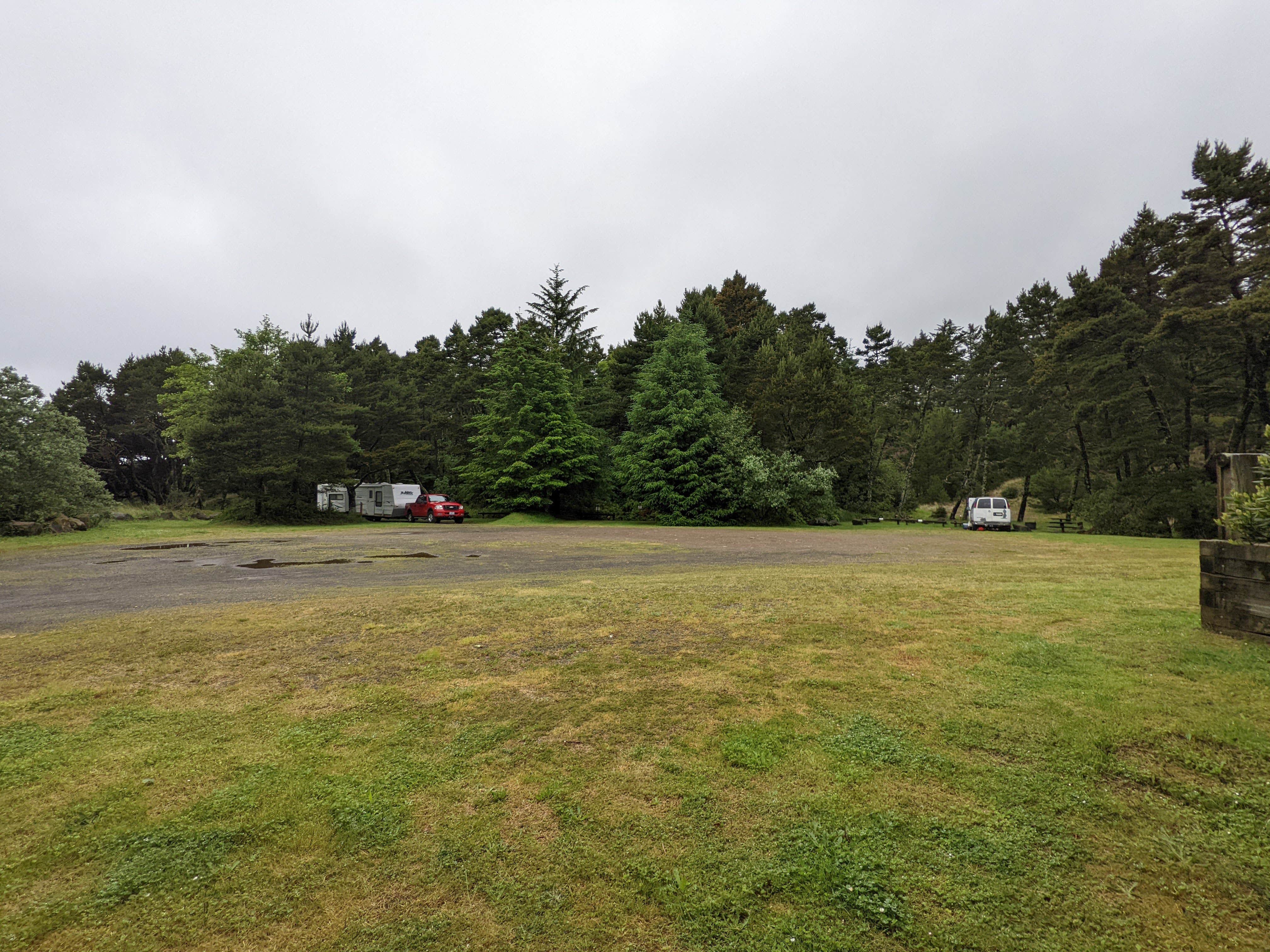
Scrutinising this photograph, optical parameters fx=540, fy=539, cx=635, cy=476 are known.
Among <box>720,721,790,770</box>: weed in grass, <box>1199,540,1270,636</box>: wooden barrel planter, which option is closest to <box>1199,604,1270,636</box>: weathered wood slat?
<box>1199,540,1270,636</box>: wooden barrel planter

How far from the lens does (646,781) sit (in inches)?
105

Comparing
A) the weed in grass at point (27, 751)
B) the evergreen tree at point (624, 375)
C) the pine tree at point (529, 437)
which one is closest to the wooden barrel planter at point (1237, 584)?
the weed in grass at point (27, 751)

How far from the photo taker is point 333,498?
37.1 metres

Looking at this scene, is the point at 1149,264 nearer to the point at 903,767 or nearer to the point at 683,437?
the point at 683,437

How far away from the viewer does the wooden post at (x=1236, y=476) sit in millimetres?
5285

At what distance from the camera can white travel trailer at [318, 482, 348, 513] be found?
33.8 m

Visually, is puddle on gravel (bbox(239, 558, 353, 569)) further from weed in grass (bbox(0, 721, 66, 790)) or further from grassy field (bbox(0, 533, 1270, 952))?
weed in grass (bbox(0, 721, 66, 790))

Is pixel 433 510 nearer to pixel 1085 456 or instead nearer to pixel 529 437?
pixel 529 437

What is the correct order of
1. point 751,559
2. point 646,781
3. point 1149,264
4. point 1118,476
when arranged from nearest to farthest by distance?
point 646,781 → point 751,559 → point 1149,264 → point 1118,476

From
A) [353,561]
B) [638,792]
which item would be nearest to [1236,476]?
[638,792]

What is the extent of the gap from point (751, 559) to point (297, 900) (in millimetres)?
10845

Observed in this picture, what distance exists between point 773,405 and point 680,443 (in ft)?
25.4

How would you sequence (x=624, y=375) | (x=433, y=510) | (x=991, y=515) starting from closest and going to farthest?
(x=991, y=515), (x=433, y=510), (x=624, y=375)

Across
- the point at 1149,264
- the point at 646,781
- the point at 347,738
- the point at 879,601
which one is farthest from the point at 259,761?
the point at 1149,264
